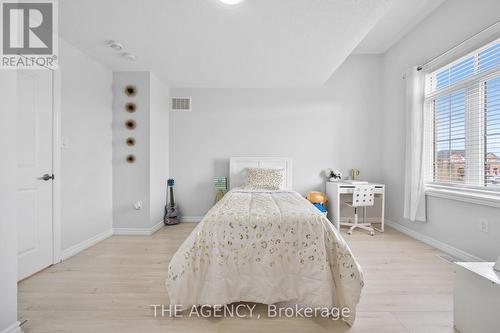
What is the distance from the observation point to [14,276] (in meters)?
1.34

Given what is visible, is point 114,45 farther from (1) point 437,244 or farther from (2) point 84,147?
(1) point 437,244

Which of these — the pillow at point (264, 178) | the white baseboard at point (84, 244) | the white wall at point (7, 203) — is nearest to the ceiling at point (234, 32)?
the white wall at point (7, 203)

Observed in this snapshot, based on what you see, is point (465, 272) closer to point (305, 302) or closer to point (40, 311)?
point (305, 302)

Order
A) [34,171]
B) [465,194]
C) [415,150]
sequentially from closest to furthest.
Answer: [34,171] → [465,194] → [415,150]

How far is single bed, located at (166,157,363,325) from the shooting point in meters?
1.52

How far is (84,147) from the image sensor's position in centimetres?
286

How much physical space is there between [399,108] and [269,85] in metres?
2.11

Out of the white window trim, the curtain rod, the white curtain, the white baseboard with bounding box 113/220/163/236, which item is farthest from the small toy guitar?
the curtain rod

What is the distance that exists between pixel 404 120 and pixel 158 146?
385cm

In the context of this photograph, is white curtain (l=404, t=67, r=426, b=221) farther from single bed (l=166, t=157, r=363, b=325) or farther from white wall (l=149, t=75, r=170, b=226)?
white wall (l=149, t=75, r=170, b=226)

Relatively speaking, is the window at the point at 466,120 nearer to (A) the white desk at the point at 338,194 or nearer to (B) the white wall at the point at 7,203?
(A) the white desk at the point at 338,194

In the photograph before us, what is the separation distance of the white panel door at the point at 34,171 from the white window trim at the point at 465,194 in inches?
171

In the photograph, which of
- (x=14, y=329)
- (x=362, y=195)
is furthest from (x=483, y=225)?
(x=14, y=329)

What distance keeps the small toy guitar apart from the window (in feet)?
12.6
